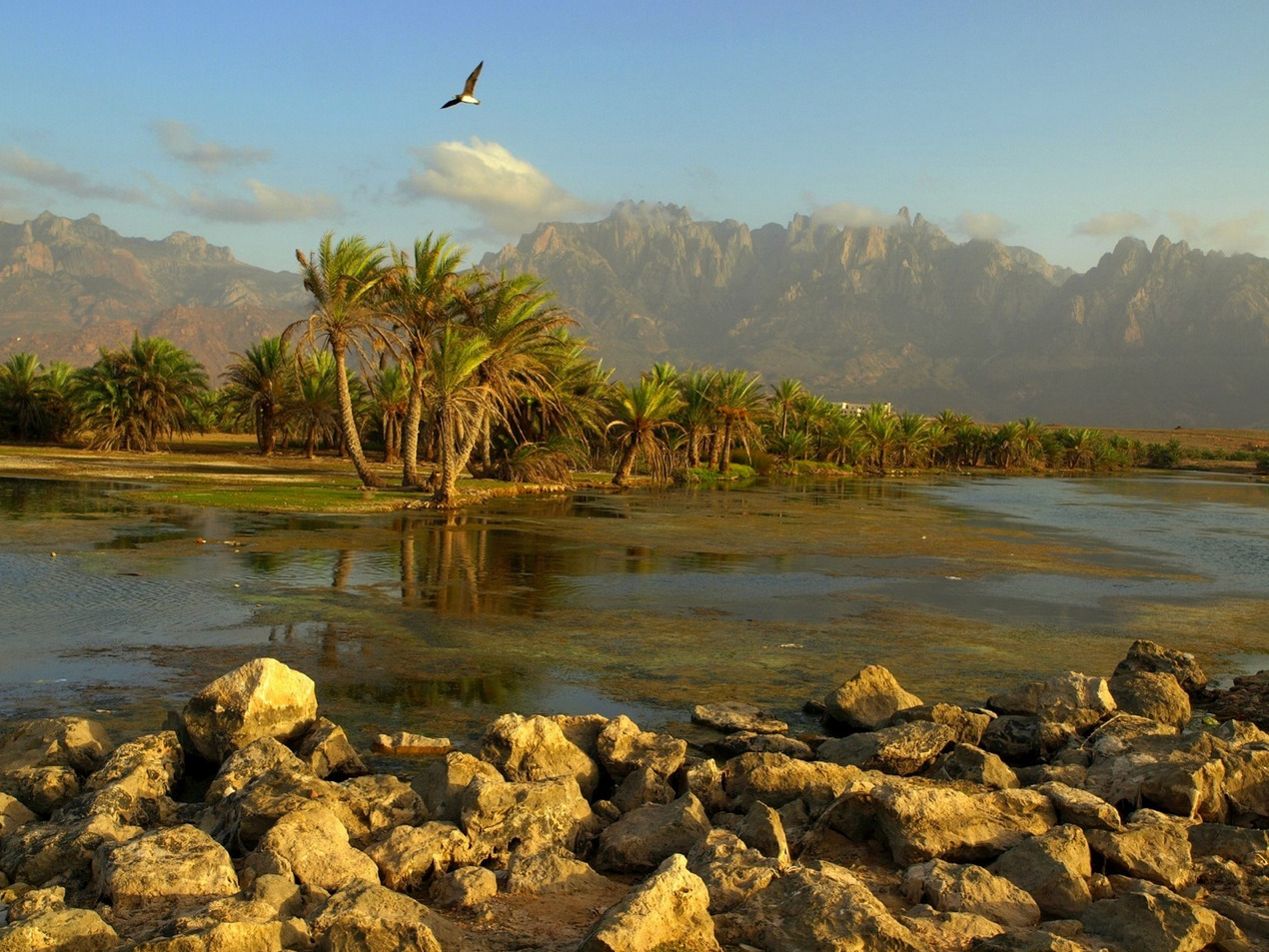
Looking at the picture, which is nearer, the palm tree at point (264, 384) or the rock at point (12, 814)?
the rock at point (12, 814)

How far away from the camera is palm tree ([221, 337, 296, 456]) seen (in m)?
53.8

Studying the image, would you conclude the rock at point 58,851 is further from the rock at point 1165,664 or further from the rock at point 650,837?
the rock at point 1165,664

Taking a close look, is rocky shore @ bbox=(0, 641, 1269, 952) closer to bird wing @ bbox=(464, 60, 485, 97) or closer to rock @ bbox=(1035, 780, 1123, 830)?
rock @ bbox=(1035, 780, 1123, 830)

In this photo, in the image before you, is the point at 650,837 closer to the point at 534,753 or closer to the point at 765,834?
the point at 765,834

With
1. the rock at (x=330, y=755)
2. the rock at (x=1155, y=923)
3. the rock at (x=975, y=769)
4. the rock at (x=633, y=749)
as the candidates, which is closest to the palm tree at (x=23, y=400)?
the rock at (x=330, y=755)

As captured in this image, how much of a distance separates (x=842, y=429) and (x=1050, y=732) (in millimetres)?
73604

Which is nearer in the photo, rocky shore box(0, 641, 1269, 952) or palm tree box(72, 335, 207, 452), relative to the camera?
rocky shore box(0, 641, 1269, 952)

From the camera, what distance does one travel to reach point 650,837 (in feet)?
20.9

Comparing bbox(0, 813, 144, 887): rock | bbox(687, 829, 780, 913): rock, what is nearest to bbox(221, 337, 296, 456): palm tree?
bbox(0, 813, 144, 887): rock

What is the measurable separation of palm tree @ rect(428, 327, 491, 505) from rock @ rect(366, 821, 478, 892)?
24.3 metres

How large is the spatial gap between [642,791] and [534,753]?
0.88 meters

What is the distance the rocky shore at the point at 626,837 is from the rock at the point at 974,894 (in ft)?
0.04

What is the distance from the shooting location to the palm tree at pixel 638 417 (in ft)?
150

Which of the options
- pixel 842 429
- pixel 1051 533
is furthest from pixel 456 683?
pixel 842 429
